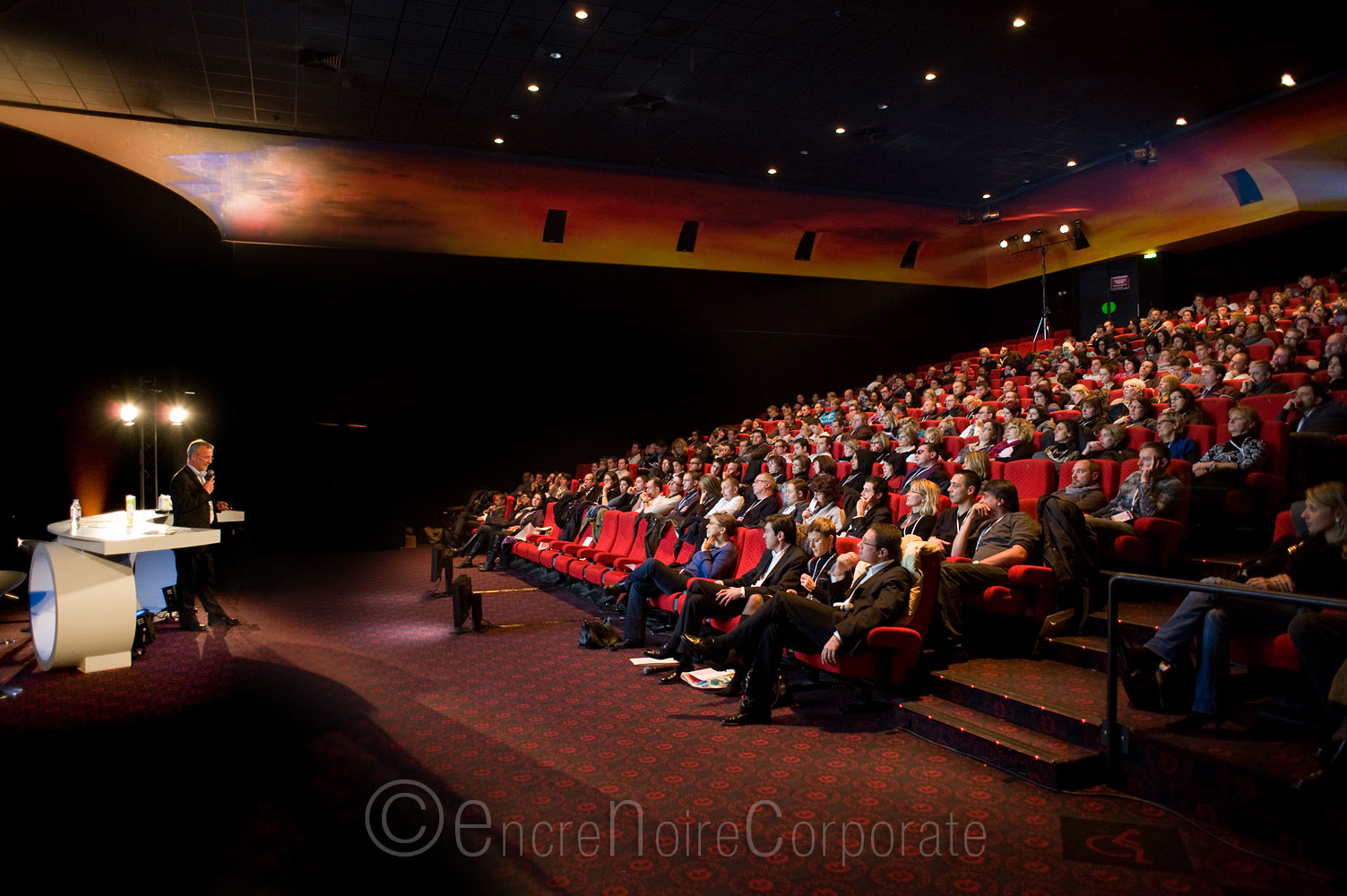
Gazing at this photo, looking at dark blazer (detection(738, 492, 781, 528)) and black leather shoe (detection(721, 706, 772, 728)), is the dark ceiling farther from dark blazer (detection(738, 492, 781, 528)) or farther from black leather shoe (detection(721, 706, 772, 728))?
black leather shoe (detection(721, 706, 772, 728))

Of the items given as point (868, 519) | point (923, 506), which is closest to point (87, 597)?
point (868, 519)

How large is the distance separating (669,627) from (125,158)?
27.3 feet

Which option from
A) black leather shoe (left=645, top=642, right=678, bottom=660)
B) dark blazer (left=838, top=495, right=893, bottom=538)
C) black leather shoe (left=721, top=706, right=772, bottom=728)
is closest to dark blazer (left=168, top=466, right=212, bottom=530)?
black leather shoe (left=645, top=642, right=678, bottom=660)

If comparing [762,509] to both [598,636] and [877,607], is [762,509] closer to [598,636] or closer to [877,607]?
[598,636]

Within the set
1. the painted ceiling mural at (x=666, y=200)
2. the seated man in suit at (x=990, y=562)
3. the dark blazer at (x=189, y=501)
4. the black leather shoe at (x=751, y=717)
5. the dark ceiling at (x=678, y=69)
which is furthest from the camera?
the painted ceiling mural at (x=666, y=200)

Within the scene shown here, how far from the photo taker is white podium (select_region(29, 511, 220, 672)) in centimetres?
435

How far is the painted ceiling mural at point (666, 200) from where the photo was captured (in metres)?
9.30

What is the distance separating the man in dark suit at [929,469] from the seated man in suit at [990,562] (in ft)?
4.75

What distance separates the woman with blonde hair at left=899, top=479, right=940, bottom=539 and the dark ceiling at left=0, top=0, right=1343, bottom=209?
4364mm

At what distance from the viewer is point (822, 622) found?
147 inches

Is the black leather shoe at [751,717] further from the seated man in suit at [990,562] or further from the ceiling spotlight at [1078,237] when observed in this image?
the ceiling spotlight at [1078,237]

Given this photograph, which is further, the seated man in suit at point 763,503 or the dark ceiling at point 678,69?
the dark ceiling at point 678,69

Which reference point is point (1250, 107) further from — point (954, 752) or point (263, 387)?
point (263, 387)

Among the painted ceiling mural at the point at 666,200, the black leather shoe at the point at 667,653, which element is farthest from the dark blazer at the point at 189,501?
the painted ceiling mural at the point at 666,200
